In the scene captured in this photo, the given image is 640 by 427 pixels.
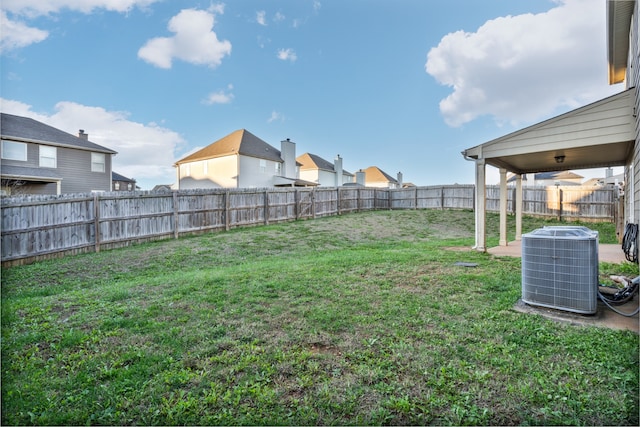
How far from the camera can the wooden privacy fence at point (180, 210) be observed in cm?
759

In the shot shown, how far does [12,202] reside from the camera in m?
7.29

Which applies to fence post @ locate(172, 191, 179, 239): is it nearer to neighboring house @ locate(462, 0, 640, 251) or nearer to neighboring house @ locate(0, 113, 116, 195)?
neighboring house @ locate(0, 113, 116, 195)

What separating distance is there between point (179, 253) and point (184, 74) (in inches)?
240

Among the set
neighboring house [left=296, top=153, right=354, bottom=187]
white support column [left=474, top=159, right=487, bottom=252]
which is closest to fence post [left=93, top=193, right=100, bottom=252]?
white support column [left=474, top=159, right=487, bottom=252]

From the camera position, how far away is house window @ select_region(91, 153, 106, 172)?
1747 centimetres

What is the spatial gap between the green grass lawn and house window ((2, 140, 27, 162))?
1319cm

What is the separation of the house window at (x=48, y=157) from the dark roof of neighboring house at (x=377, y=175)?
36.7 meters

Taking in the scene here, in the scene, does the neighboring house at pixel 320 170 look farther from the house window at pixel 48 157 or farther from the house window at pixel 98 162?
the house window at pixel 48 157

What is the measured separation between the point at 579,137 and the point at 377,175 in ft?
134

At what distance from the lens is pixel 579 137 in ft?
17.2

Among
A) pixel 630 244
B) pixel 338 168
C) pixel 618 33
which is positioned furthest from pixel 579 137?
pixel 338 168

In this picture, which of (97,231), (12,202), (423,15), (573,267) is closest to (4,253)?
(12,202)

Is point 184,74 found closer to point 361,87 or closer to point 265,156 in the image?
point 361,87

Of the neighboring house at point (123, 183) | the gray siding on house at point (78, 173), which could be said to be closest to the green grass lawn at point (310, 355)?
the gray siding on house at point (78, 173)
